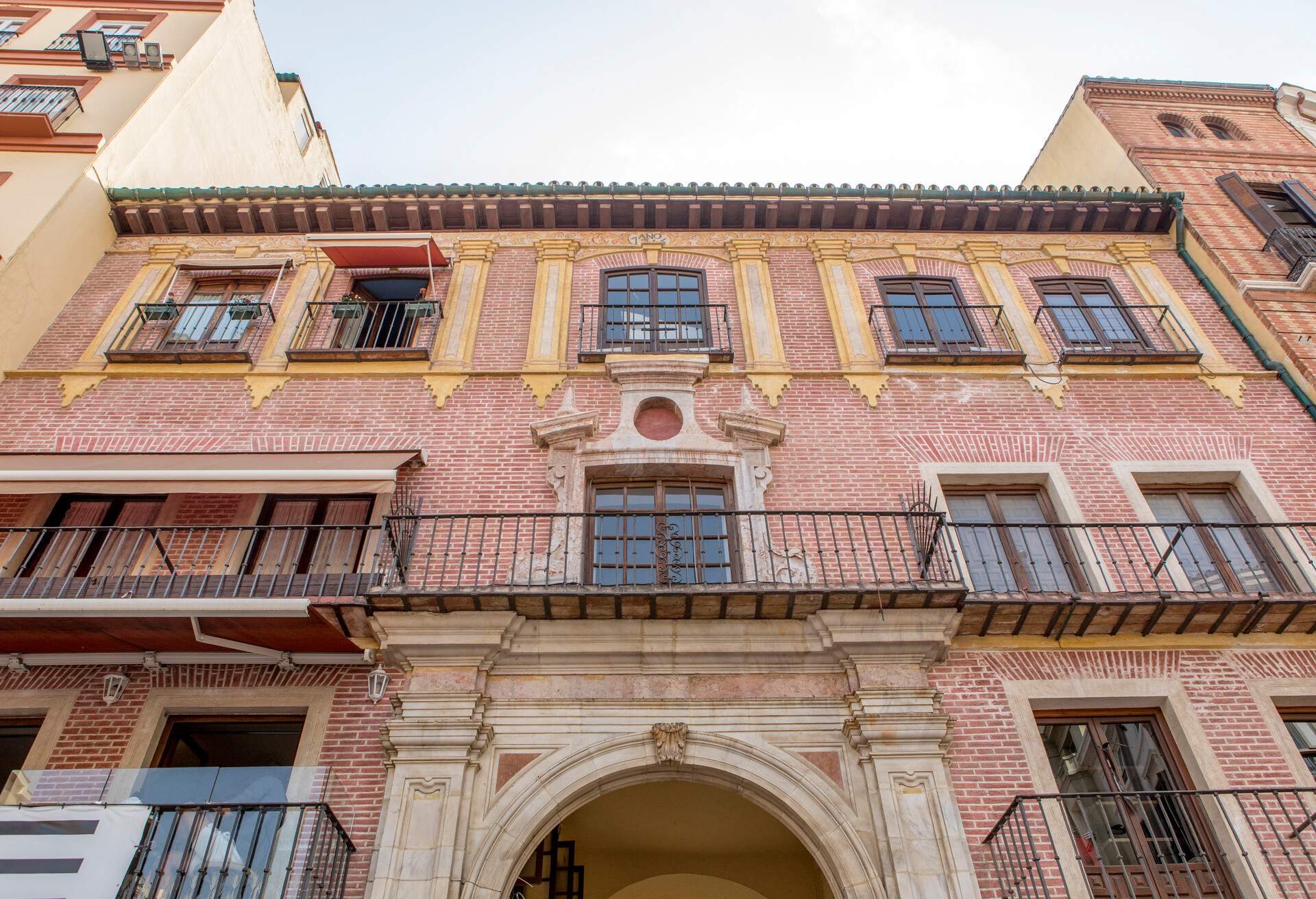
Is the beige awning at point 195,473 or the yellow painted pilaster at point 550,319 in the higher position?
the yellow painted pilaster at point 550,319

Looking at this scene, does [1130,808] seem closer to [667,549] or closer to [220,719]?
[667,549]

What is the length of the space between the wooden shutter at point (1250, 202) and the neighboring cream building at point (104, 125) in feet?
54.4

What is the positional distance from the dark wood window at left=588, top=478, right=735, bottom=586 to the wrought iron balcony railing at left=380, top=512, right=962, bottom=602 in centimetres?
1

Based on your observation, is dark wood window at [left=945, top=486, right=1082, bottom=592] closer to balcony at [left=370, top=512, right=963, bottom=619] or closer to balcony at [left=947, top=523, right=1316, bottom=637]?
balcony at [left=947, top=523, right=1316, bottom=637]

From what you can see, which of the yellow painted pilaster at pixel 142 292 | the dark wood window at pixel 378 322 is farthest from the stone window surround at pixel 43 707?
the dark wood window at pixel 378 322

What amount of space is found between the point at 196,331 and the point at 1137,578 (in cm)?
1131

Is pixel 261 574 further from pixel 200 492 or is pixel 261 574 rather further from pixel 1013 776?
pixel 1013 776

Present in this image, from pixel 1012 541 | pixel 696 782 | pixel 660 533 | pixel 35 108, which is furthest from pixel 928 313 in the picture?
pixel 35 108

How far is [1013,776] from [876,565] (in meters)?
2.22

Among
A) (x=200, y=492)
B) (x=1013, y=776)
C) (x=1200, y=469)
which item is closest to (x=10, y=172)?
(x=200, y=492)

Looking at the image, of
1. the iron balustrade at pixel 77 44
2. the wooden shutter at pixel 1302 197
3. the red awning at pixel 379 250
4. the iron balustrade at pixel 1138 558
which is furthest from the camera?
the iron balustrade at pixel 77 44

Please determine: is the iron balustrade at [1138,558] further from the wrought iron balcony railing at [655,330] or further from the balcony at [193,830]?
the balcony at [193,830]

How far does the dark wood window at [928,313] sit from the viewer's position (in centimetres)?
1123

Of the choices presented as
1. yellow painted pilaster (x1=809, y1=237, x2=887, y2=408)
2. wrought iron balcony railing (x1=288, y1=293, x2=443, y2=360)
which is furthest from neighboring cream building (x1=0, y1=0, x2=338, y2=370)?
yellow painted pilaster (x1=809, y1=237, x2=887, y2=408)
